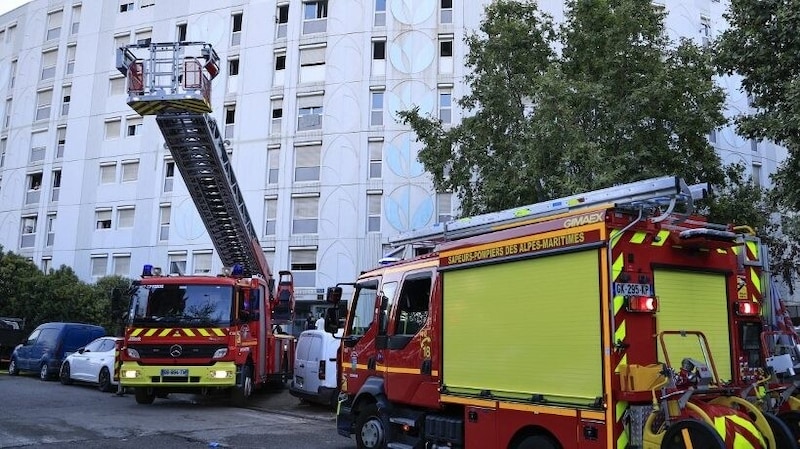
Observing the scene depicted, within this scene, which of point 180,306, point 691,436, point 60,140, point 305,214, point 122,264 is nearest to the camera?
point 691,436

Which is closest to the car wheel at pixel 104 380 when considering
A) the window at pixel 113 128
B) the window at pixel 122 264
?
the window at pixel 122 264

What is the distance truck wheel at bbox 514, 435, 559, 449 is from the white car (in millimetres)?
13317

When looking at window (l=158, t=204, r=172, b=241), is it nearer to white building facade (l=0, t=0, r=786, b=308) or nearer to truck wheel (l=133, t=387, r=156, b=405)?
white building facade (l=0, t=0, r=786, b=308)

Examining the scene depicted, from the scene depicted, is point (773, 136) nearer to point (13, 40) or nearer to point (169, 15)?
point (169, 15)

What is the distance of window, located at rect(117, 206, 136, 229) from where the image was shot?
3306 cm

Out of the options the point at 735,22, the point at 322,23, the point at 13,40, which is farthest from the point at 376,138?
the point at 13,40

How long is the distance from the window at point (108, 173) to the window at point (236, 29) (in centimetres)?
888

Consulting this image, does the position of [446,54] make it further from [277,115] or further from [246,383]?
[246,383]

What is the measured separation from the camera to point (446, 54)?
29.2 m

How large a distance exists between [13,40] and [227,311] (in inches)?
1383

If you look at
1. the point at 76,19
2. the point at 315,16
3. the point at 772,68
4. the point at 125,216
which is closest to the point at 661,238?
the point at 772,68

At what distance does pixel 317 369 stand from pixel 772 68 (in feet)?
32.4

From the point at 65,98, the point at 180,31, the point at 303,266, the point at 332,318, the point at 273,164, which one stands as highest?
the point at 180,31

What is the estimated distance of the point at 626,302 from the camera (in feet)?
17.9
